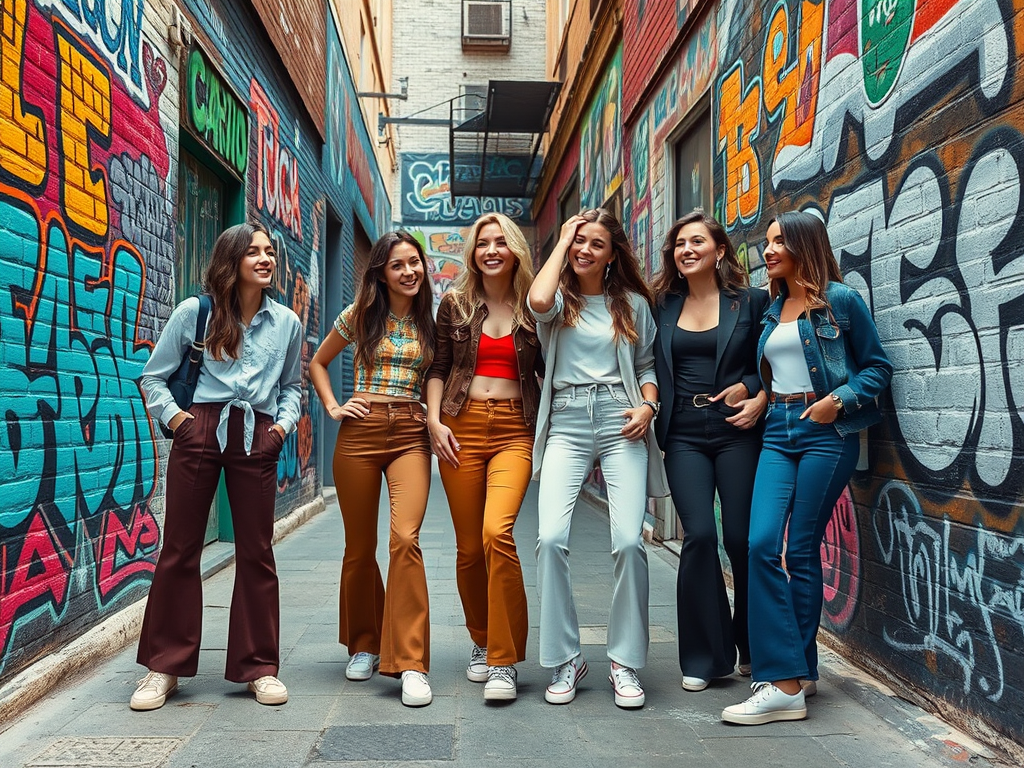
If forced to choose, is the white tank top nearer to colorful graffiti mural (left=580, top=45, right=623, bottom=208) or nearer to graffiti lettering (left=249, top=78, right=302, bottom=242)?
graffiti lettering (left=249, top=78, right=302, bottom=242)

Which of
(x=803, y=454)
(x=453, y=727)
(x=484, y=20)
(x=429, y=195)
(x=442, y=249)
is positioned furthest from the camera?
(x=429, y=195)

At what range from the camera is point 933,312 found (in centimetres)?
350

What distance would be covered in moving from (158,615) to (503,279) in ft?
6.60

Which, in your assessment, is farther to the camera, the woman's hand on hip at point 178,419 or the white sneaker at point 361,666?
the white sneaker at point 361,666

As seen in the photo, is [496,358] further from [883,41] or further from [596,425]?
[883,41]

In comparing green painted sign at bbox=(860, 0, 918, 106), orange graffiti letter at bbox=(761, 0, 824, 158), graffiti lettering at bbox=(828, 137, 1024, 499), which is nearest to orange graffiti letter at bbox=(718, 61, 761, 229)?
orange graffiti letter at bbox=(761, 0, 824, 158)

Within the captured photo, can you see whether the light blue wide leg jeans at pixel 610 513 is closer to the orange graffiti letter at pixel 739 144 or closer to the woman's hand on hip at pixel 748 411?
the woman's hand on hip at pixel 748 411

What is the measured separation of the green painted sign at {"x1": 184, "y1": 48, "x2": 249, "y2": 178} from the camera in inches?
242

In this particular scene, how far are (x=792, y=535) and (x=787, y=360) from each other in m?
0.70

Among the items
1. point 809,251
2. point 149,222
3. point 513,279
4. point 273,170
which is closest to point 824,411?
point 809,251

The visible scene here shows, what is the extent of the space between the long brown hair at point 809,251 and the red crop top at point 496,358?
4.00 feet

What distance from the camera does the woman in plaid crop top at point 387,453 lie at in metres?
3.82

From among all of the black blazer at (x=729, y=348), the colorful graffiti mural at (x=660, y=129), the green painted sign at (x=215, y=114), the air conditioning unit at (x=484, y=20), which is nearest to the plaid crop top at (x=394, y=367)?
the black blazer at (x=729, y=348)

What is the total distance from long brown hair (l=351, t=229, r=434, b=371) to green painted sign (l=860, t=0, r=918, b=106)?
2137 millimetres
